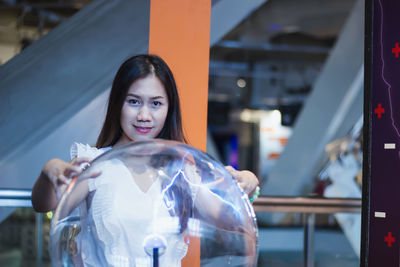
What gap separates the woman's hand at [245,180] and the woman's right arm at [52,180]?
14.9 inches

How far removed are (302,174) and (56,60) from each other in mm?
4106

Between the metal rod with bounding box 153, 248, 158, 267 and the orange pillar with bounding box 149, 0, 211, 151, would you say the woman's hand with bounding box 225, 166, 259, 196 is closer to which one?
the metal rod with bounding box 153, 248, 158, 267

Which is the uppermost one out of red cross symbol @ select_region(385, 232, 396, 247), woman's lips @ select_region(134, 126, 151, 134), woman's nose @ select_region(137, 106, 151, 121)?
woman's nose @ select_region(137, 106, 151, 121)

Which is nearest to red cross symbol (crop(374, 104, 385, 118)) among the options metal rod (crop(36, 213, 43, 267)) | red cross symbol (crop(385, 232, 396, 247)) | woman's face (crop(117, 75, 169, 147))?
red cross symbol (crop(385, 232, 396, 247))

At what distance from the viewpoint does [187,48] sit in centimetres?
197

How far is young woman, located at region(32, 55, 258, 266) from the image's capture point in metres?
1.29

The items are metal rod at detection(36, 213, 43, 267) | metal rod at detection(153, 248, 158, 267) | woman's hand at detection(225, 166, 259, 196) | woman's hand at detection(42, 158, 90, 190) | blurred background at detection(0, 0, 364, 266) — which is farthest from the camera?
metal rod at detection(36, 213, 43, 267)

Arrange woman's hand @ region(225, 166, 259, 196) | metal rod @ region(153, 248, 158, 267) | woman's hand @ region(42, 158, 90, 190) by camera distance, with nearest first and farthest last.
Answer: metal rod @ region(153, 248, 158, 267) → woman's hand @ region(42, 158, 90, 190) → woman's hand @ region(225, 166, 259, 196)

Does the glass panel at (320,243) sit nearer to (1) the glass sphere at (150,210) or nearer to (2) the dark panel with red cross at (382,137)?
(2) the dark panel with red cross at (382,137)

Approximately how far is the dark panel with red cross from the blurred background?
0.57 meters

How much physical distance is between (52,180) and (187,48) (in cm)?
98

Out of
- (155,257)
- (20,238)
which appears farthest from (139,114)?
(20,238)

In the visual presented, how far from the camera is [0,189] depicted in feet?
7.50

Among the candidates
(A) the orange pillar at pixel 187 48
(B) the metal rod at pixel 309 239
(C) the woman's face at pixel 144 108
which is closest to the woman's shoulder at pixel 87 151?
(C) the woman's face at pixel 144 108
